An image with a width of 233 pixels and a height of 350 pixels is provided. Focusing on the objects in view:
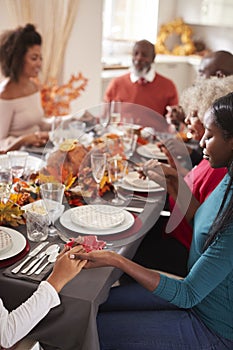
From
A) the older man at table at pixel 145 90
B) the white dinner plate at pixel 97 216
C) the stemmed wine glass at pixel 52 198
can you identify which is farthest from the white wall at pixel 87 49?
the stemmed wine glass at pixel 52 198

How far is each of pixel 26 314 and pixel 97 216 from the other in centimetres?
52

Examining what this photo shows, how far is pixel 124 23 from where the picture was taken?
16.7 feet

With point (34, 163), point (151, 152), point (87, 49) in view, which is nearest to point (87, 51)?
point (87, 49)

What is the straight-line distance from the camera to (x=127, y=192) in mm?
1844

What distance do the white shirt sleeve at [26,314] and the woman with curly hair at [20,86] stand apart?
1.68 meters

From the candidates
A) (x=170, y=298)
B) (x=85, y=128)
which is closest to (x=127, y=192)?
(x=170, y=298)

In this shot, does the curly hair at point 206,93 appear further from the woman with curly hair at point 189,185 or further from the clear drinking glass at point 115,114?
the clear drinking glass at point 115,114

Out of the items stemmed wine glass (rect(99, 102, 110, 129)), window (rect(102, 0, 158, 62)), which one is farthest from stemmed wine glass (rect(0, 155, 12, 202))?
window (rect(102, 0, 158, 62))

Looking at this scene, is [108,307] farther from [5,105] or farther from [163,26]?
[163,26]

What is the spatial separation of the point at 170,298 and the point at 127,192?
61 cm

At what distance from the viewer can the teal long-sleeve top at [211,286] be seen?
1271 mm

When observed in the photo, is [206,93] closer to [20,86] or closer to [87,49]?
[20,86]

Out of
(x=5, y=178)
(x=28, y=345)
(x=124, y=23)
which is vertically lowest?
(x=28, y=345)

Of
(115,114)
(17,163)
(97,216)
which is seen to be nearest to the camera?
(97,216)
